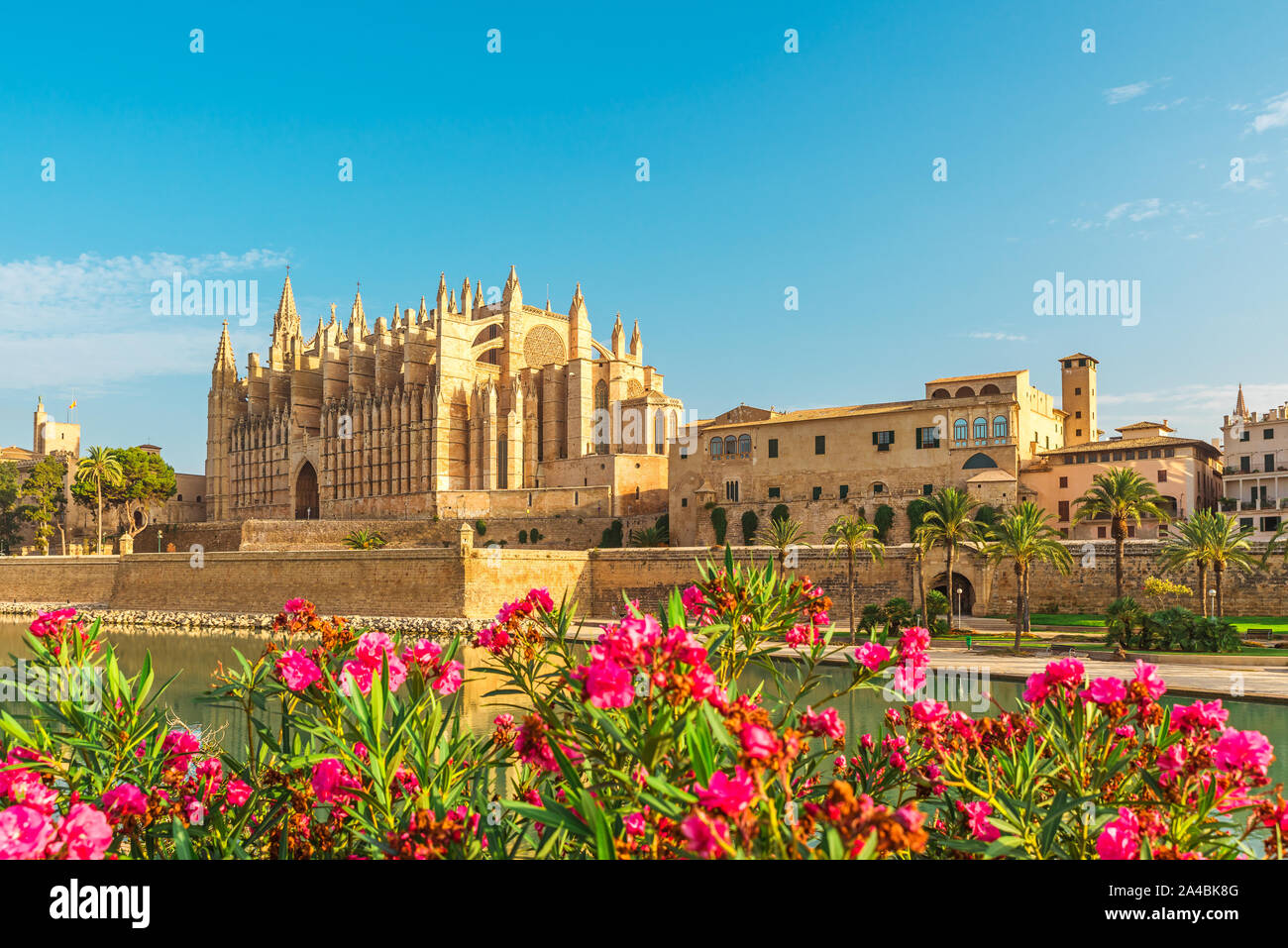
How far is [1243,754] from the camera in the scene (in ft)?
11.5

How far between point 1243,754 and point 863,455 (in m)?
42.5

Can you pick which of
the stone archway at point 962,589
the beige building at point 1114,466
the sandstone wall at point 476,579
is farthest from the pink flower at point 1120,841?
the beige building at point 1114,466

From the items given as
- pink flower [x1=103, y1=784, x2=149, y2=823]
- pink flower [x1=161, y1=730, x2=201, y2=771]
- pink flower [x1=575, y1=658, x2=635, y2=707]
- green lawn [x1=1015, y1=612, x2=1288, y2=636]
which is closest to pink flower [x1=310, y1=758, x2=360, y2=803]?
pink flower [x1=103, y1=784, x2=149, y2=823]

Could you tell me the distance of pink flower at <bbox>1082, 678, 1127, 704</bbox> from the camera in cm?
404

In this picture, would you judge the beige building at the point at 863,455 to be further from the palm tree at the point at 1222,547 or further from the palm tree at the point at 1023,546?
the palm tree at the point at 1222,547

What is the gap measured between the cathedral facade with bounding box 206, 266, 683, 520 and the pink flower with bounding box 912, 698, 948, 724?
155 feet

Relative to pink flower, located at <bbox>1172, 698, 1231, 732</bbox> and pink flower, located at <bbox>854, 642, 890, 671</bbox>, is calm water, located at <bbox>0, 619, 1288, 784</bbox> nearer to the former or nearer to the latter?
pink flower, located at <bbox>854, 642, 890, 671</bbox>

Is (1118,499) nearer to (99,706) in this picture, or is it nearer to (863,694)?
(863,694)

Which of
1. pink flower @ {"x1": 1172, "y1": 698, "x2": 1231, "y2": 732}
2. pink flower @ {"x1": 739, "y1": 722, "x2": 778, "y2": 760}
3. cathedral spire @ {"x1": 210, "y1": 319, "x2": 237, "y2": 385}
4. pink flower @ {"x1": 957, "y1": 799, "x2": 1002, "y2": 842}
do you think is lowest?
pink flower @ {"x1": 957, "y1": 799, "x2": 1002, "y2": 842}

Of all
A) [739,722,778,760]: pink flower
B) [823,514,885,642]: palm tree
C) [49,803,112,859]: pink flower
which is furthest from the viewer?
[823,514,885,642]: palm tree

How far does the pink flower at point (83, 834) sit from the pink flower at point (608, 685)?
154 centimetres

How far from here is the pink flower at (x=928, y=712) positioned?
15.7 feet
